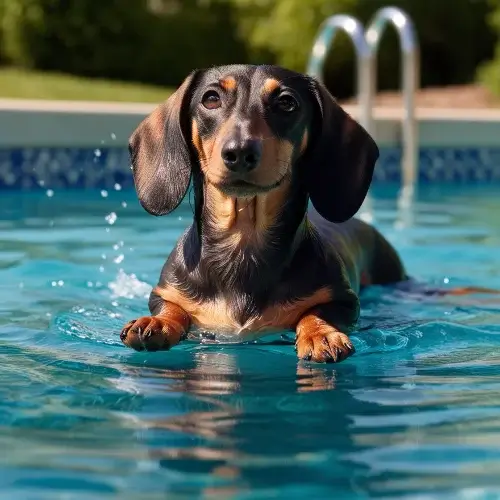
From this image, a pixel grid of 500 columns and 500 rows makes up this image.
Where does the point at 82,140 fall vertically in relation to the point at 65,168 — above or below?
above

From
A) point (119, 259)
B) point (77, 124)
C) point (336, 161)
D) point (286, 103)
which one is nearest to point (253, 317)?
point (336, 161)

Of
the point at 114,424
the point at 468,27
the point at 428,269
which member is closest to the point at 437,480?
the point at 114,424

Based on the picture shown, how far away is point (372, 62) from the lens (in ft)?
30.0

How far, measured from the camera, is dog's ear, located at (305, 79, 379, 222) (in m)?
4.30

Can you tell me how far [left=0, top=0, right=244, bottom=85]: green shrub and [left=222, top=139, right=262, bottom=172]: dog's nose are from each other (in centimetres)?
1188

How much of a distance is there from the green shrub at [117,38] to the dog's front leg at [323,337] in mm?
11738

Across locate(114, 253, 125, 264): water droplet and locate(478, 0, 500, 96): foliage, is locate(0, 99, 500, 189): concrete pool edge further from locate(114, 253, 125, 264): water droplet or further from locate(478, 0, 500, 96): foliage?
locate(478, 0, 500, 96): foliage

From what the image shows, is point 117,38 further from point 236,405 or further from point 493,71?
point 236,405

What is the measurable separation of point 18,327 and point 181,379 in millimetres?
1110

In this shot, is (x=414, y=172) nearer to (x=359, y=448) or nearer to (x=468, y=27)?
(x=359, y=448)

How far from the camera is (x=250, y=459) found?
9.25 feet

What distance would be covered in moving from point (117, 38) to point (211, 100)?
1205 centimetres

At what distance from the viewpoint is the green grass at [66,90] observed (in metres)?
12.4

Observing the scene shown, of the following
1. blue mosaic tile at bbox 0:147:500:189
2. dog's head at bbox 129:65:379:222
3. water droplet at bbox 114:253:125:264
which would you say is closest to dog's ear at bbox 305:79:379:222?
dog's head at bbox 129:65:379:222
